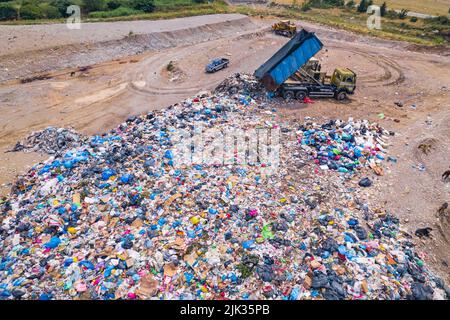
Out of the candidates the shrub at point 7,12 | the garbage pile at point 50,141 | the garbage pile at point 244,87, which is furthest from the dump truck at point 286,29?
the shrub at point 7,12

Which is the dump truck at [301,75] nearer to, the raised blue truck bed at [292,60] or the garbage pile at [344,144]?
the raised blue truck bed at [292,60]

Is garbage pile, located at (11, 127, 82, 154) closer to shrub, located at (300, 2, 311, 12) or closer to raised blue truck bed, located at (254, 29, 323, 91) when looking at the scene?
raised blue truck bed, located at (254, 29, 323, 91)

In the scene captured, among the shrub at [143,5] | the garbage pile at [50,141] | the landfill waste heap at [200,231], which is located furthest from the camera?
the shrub at [143,5]

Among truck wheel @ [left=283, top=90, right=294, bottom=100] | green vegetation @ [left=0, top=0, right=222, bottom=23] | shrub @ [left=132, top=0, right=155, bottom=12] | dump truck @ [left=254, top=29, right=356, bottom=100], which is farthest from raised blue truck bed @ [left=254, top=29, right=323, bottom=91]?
shrub @ [left=132, top=0, right=155, bottom=12]

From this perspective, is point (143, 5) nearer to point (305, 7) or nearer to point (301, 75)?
point (305, 7)

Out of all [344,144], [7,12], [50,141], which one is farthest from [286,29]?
[7,12]
